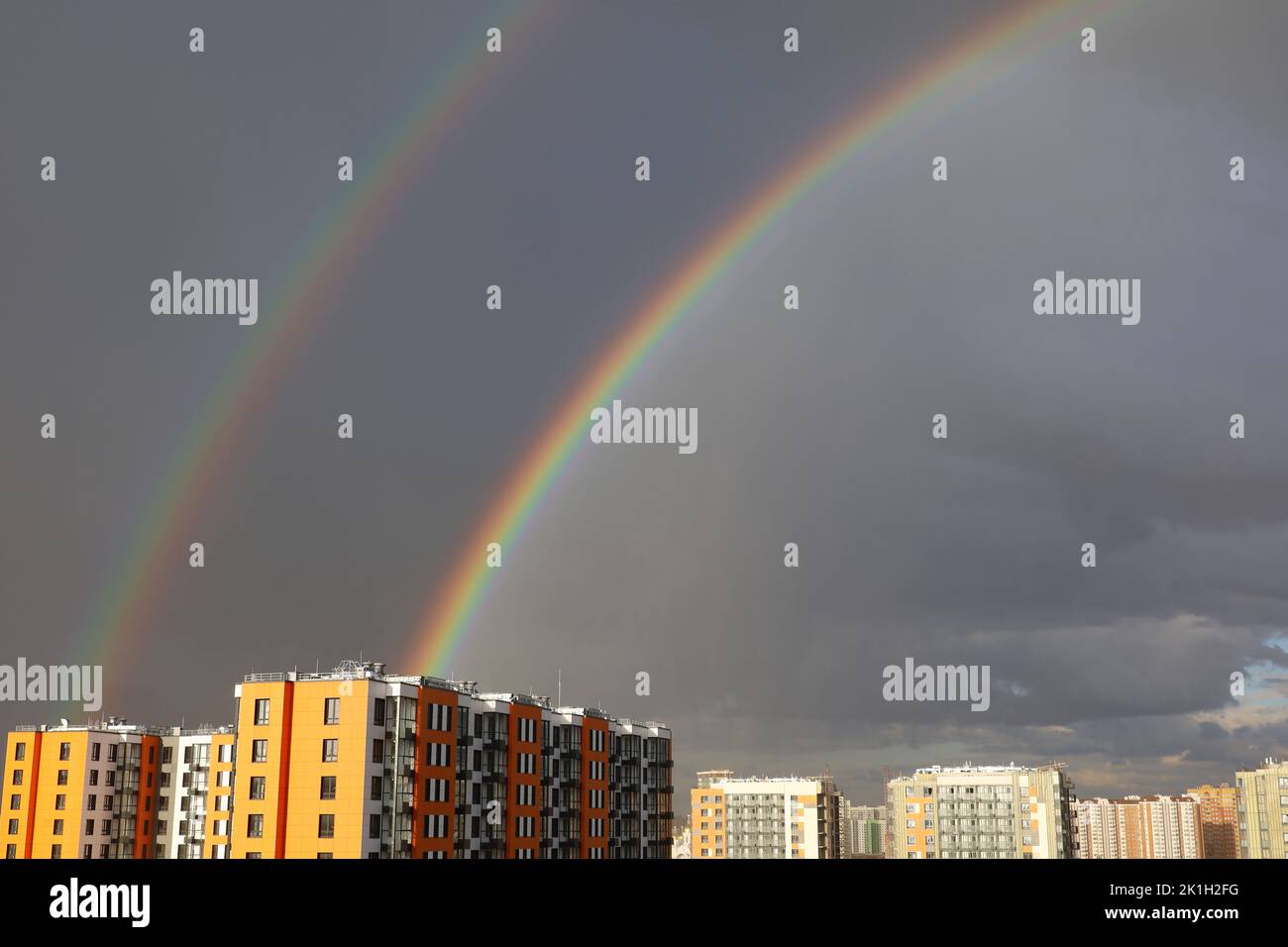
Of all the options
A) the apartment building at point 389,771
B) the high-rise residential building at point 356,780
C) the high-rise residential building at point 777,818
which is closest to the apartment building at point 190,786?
the high-rise residential building at point 356,780

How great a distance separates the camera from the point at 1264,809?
181 m

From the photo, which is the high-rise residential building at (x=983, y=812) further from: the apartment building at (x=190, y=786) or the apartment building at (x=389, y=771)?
the apartment building at (x=190, y=786)

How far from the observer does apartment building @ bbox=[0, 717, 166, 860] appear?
122 meters

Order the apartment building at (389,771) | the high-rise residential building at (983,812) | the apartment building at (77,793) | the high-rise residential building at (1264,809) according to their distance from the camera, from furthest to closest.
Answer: the high-rise residential building at (1264,809)
the high-rise residential building at (983,812)
the apartment building at (77,793)
the apartment building at (389,771)

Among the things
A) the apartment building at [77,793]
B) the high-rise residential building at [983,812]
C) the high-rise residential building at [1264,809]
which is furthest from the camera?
the high-rise residential building at [1264,809]

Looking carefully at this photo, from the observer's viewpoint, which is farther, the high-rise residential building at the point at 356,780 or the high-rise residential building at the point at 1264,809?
the high-rise residential building at the point at 1264,809

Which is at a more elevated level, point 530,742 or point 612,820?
point 530,742

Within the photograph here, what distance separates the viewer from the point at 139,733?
12925 cm

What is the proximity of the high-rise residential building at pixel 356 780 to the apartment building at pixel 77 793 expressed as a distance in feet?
0.49

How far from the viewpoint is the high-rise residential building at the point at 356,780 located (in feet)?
270
